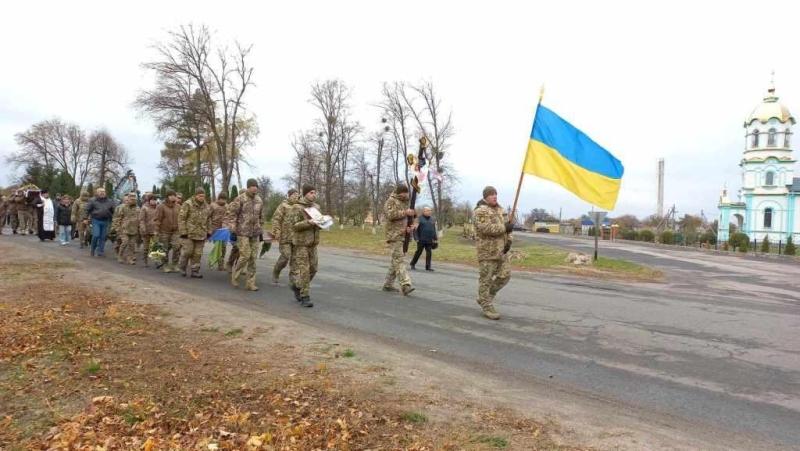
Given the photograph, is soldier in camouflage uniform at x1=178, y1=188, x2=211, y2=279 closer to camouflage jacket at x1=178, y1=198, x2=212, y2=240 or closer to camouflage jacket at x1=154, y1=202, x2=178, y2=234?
camouflage jacket at x1=178, y1=198, x2=212, y2=240

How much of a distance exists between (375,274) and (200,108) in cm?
A: 3141

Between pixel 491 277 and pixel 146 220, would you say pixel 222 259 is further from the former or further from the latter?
pixel 491 277

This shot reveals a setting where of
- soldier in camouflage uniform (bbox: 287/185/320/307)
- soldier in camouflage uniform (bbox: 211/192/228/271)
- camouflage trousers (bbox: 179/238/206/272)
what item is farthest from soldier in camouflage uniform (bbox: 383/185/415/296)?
camouflage trousers (bbox: 179/238/206/272)

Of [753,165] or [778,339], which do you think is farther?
[753,165]

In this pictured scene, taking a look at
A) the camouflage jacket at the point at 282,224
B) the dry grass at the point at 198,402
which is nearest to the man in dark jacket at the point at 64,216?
the camouflage jacket at the point at 282,224

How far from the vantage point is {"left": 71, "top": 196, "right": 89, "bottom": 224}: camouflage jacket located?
17.7 m

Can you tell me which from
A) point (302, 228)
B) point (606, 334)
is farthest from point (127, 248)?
point (606, 334)

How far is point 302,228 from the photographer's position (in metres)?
8.70

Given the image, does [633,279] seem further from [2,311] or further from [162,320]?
[2,311]

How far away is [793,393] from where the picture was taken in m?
5.26

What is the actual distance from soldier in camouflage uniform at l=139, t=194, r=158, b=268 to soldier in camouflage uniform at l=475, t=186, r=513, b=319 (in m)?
8.84

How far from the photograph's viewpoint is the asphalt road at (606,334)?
16.6 ft

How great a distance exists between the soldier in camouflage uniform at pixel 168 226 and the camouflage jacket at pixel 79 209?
7.13m

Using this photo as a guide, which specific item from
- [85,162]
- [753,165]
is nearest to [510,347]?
[753,165]
